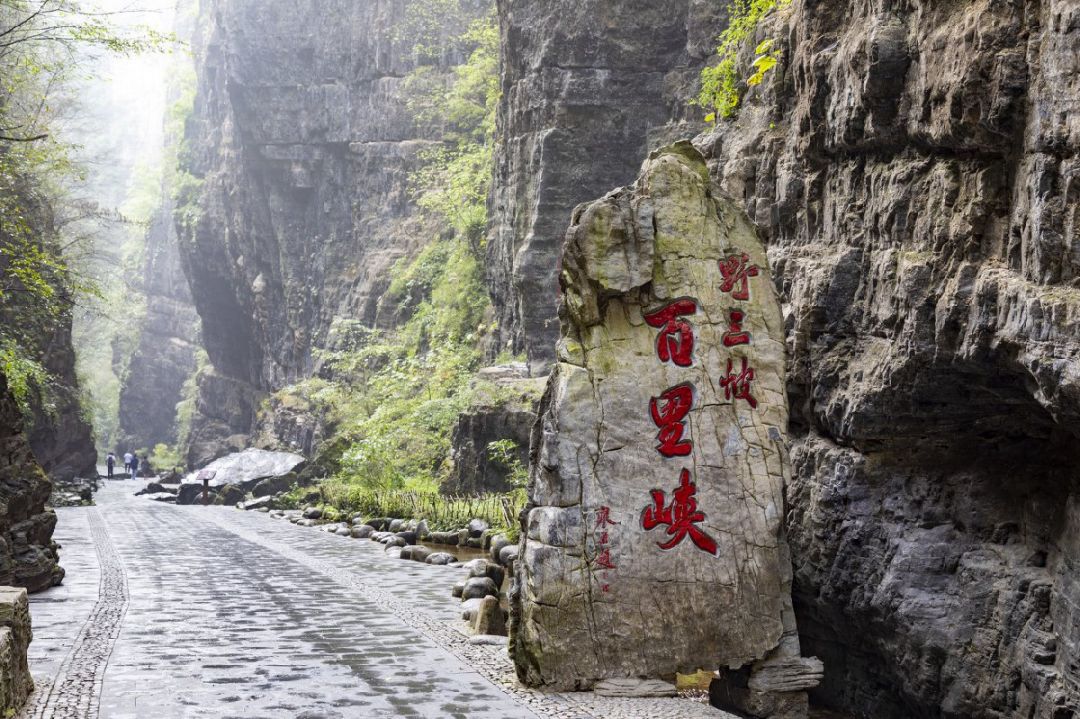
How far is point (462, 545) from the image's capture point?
17500 mm

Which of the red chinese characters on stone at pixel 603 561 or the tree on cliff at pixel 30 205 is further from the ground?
the tree on cliff at pixel 30 205

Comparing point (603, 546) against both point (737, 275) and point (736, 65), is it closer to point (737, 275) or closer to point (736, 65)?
point (737, 275)

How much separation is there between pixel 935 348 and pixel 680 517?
216 centimetres

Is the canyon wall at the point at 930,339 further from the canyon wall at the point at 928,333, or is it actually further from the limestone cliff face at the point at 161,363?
the limestone cliff face at the point at 161,363

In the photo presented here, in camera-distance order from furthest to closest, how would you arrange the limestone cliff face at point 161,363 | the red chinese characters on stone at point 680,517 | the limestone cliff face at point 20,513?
the limestone cliff face at point 161,363
the limestone cliff face at point 20,513
the red chinese characters on stone at point 680,517

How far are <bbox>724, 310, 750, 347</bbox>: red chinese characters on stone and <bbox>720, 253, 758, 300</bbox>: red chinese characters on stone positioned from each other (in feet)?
0.47

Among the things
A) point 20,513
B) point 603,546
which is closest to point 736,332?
point 603,546

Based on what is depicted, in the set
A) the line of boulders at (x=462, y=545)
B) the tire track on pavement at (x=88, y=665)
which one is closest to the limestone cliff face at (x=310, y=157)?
the line of boulders at (x=462, y=545)

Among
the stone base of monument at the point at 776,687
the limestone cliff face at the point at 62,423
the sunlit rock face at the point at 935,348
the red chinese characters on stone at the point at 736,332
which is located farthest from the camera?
the limestone cliff face at the point at 62,423

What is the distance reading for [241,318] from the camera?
139 ft

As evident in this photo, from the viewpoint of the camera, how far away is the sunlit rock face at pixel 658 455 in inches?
293

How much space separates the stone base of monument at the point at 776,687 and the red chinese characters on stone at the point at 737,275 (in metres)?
2.78

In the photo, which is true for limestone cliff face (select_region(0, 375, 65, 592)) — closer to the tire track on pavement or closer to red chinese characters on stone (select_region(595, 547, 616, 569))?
the tire track on pavement

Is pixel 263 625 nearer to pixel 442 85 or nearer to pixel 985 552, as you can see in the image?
pixel 985 552
